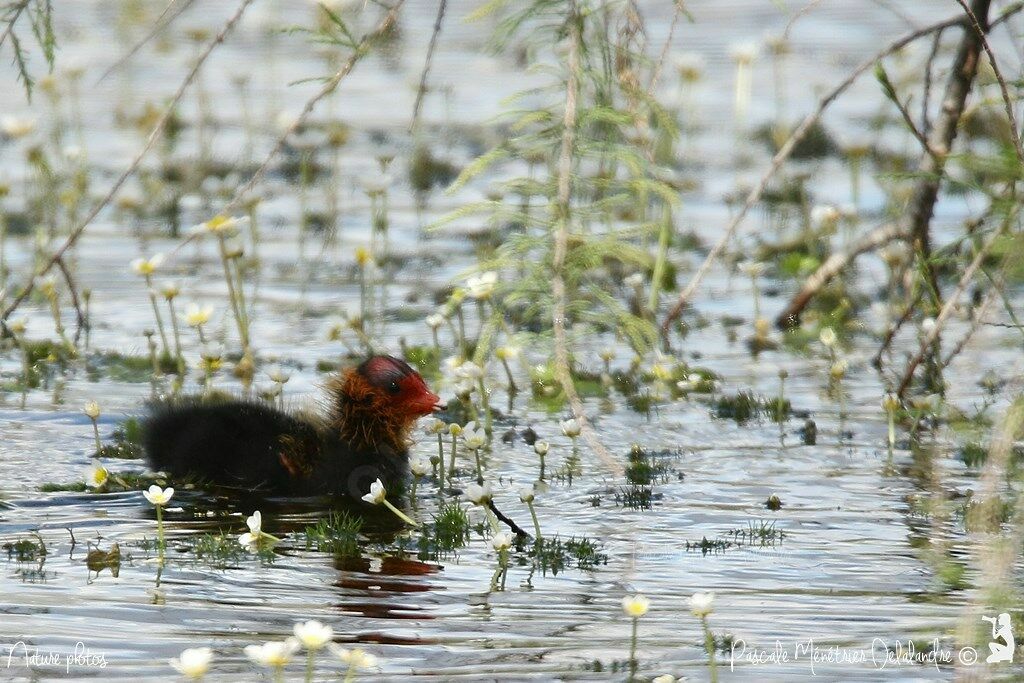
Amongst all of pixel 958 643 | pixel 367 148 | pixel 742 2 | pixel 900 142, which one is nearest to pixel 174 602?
pixel 958 643

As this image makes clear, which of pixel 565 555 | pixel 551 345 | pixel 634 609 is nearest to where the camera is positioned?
pixel 634 609

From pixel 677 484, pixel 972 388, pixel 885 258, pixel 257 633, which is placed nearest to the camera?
pixel 257 633

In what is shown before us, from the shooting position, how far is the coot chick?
22.0 ft

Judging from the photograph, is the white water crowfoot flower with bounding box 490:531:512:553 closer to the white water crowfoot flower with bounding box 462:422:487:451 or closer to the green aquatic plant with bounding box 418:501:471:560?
the green aquatic plant with bounding box 418:501:471:560

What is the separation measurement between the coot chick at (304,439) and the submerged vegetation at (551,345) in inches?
4.2

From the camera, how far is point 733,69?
17.8 metres

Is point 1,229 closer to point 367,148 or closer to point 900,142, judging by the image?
point 367,148

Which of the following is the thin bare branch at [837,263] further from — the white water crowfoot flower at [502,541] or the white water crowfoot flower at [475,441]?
the white water crowfoot flower at [502,541]

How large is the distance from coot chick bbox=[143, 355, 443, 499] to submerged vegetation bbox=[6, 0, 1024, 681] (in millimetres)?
107

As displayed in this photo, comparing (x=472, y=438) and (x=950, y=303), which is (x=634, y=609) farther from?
(x=950, y=303)

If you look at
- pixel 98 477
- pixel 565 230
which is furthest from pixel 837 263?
pixel 565 230

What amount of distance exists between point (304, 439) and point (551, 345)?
2.23m

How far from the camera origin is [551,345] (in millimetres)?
4820

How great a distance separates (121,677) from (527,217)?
1.65 metres
